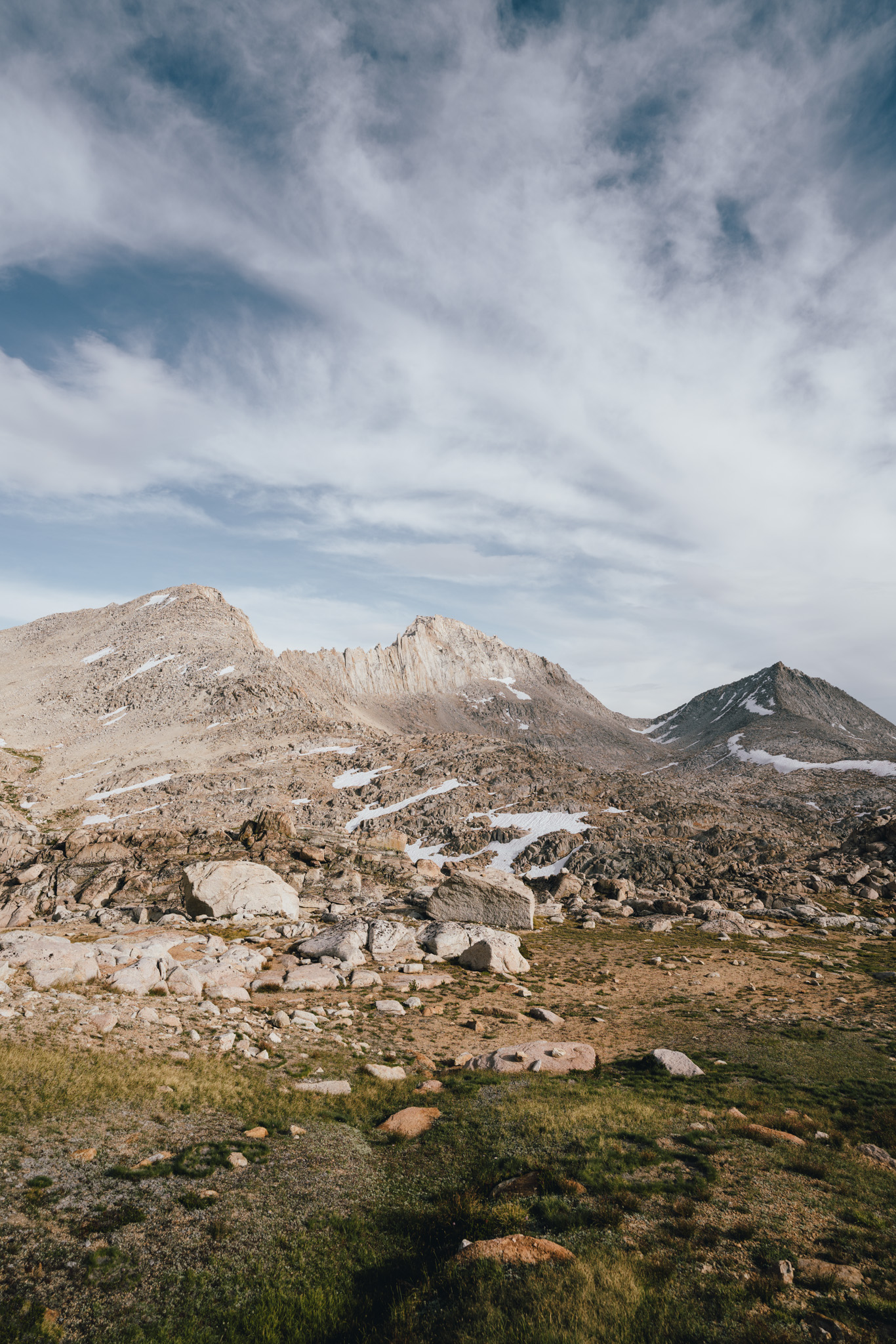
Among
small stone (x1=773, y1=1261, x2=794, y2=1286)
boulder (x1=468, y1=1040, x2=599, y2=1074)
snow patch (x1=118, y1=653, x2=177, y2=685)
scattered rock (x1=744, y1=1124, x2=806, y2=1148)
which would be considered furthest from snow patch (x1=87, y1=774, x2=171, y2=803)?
small stone (x1=773, y1=1261, x2=794, y2=1286)

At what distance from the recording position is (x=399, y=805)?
99.0 m

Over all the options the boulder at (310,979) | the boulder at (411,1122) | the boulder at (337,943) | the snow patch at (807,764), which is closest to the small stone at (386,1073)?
the boulder at (411,1122)

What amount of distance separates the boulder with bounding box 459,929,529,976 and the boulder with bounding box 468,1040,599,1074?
12287mm

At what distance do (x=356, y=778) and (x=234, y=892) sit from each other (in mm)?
71133

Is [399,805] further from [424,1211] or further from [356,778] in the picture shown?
[424,1211]

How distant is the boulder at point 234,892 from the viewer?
41.1m

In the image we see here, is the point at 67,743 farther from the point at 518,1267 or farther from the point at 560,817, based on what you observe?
the point at 518,1267

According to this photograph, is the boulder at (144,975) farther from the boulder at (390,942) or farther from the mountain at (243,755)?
the mountain at (243,755)

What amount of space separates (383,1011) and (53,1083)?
572 inches

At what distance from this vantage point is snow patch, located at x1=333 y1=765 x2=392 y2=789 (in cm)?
10975

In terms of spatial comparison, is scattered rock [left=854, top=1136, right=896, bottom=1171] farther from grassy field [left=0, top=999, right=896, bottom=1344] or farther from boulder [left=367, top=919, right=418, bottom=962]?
boulder [left=367, top=919, right=418, bottom=962]

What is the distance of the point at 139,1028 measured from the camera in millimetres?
19891

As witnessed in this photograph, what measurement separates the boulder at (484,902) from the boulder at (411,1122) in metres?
28.1

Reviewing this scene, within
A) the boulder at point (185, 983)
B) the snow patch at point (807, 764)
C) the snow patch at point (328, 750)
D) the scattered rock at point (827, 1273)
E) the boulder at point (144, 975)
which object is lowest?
the boulder at point (185, 983)
